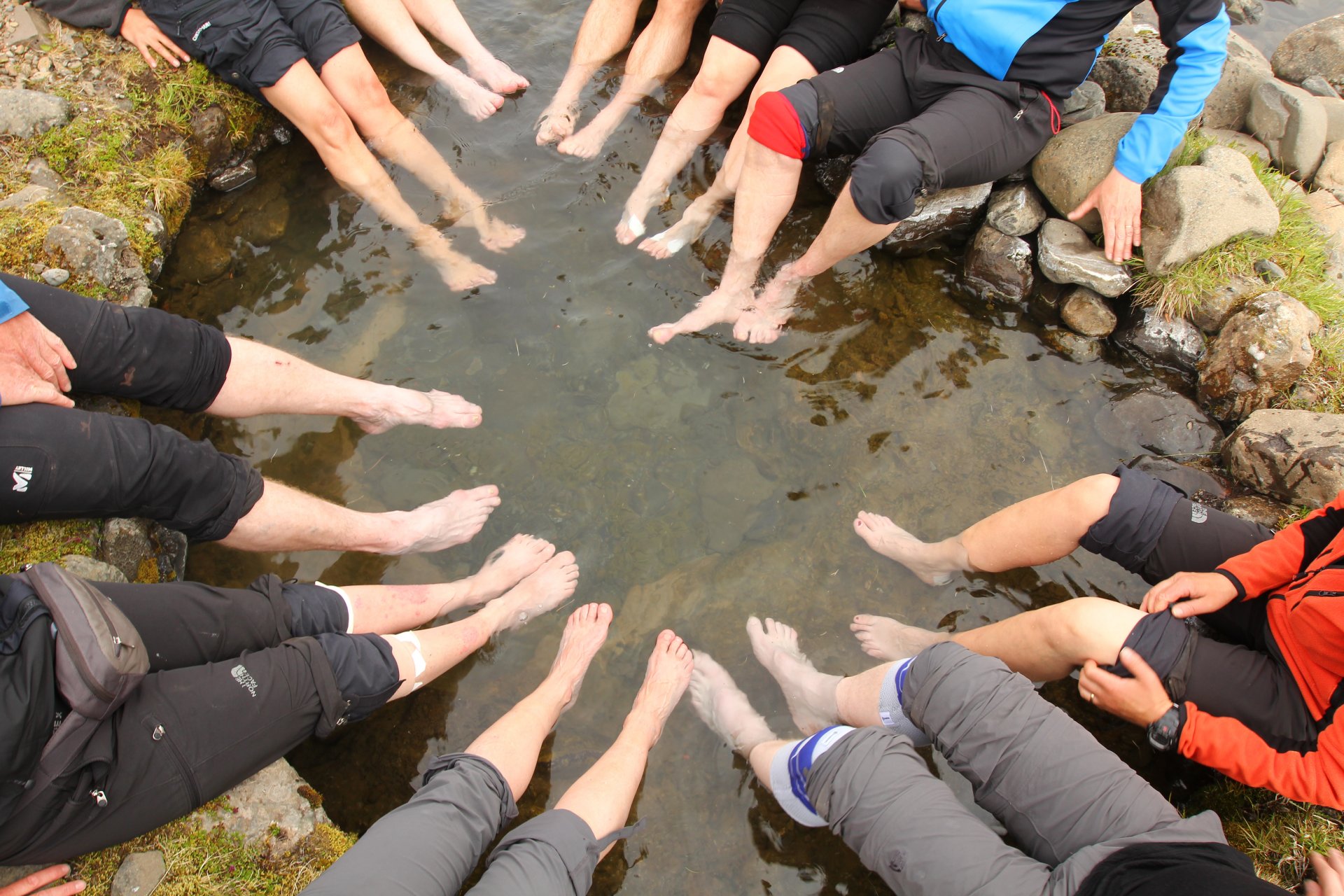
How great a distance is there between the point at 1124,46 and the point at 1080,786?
4.81 meters

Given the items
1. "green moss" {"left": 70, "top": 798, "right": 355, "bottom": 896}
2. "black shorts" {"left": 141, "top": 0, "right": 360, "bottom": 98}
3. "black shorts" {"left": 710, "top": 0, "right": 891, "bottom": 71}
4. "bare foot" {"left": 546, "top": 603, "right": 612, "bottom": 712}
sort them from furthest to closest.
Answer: "black shorts" {"left": 710, "top": 0, "right": 891, "bottom": 71} < "black shorts" {"left": 141, "top": 0, "right": 360, "bottom": 98} < "bare foot" {"left": 546, "top": 603, "right": 612, "bottom": 712} < "green moss" {"left": 70, "top": 798, "right": 355, "bottom": 896}

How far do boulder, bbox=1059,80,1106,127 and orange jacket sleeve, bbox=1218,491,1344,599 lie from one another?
2.81 meters

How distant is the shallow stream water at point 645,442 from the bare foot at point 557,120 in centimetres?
10

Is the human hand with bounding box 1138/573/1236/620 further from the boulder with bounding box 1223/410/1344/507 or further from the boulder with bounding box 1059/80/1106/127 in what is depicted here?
the boulder with bounding box 1059/80/1106/127

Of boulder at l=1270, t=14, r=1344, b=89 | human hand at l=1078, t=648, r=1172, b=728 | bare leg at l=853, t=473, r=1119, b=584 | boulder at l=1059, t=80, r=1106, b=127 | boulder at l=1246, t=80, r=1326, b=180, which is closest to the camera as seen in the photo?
human hand at l=1078, t=648, r=1172, b=728

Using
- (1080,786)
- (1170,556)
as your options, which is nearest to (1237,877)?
(1080,786)

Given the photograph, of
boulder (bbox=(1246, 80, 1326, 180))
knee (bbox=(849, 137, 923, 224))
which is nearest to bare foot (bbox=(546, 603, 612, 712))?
knee (bbox=(849, 137, 923, 224))

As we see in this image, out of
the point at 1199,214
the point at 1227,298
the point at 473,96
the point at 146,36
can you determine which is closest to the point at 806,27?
the point at 473,96

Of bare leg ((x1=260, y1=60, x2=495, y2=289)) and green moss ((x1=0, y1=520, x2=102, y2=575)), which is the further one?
bare leg ((x1=260, y1=60, x2=495, y2=289))

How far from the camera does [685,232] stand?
15.9 ft

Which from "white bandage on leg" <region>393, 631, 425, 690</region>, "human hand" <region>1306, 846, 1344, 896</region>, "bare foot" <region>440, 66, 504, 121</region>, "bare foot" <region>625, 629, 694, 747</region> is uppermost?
"bare foot" <region>440, 66, 504, 121</region>

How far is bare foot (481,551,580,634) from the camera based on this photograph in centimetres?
384

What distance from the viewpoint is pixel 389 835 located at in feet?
8.40

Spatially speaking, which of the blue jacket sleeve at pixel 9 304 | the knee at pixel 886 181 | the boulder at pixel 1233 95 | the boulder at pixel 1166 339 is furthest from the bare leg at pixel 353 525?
the boulder at pixel 1233 95
